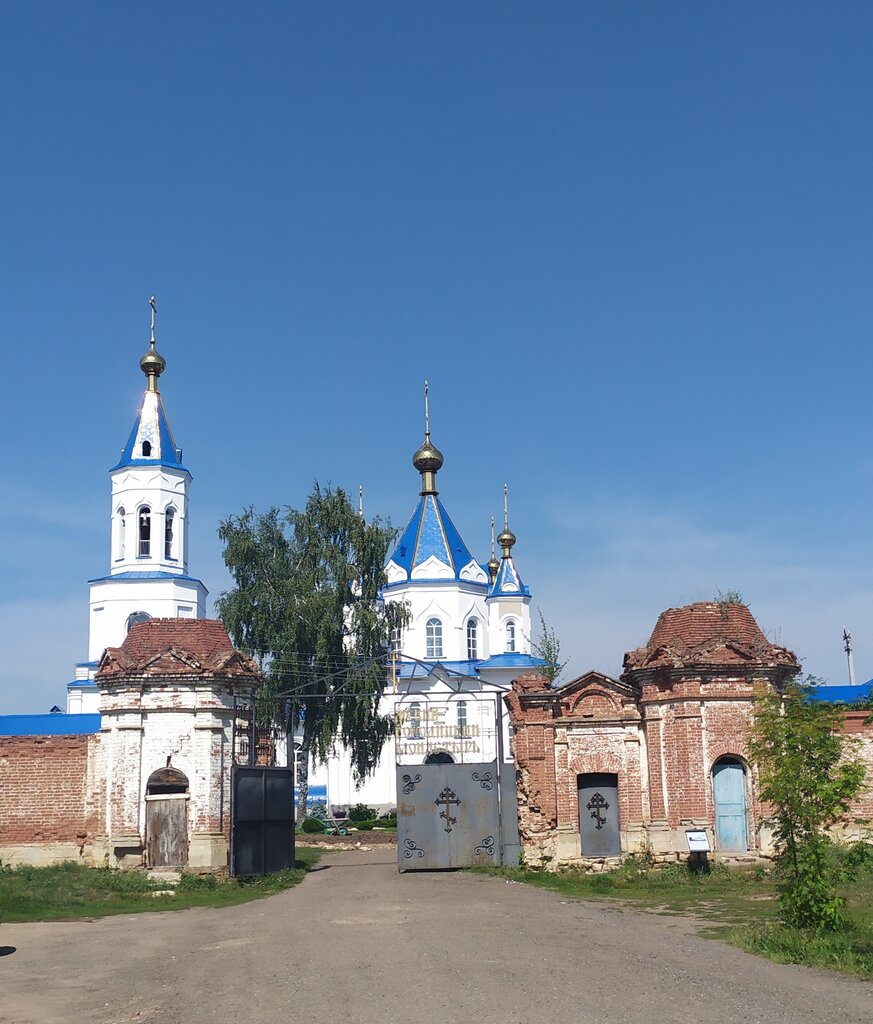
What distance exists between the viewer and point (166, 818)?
67.7ft

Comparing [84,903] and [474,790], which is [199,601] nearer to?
[474,790]

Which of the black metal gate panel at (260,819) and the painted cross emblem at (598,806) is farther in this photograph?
the painted cross emblem at (598,806)

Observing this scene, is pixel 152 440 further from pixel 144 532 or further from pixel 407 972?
pixel 407 972

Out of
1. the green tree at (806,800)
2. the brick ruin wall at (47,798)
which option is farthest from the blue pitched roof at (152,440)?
the green tree at (806,800)

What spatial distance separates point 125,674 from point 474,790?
7.73 m

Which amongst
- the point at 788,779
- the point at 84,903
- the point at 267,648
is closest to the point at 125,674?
the point at 84,903

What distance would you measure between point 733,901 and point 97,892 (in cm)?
1050

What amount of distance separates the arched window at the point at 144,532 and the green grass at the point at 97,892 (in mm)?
29008

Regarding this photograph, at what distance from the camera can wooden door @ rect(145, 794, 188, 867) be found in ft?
67.1

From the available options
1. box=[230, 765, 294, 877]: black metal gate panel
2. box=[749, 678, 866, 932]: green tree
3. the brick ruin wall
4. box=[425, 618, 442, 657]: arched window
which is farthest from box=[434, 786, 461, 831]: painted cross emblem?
box=[425, 618, 442, 657]: arched window

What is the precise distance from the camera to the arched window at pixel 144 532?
48.8 m

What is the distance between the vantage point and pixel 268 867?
21.8m

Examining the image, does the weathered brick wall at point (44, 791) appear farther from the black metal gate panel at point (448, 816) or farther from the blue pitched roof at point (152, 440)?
the blue pitched roof at point (152, 440)

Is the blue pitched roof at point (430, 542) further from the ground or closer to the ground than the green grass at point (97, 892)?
further from the ground
